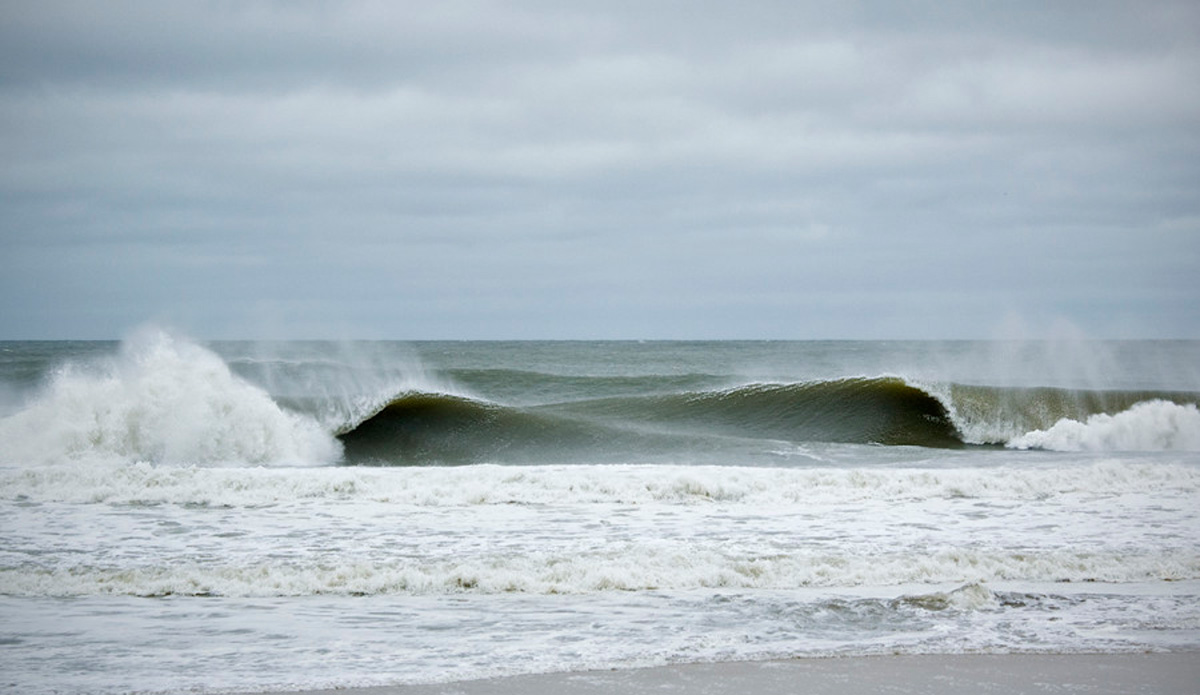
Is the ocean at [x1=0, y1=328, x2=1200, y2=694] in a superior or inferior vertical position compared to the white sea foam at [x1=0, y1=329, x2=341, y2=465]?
inferior

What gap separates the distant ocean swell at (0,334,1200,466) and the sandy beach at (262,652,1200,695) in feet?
29.9

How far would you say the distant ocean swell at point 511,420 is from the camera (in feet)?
44.4

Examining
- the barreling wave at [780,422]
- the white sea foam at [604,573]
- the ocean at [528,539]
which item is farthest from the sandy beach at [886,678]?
the barreling wave at [780,422]

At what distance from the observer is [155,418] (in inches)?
536

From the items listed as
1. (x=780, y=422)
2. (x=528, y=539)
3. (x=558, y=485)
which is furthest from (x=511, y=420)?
(x=528, y=539)

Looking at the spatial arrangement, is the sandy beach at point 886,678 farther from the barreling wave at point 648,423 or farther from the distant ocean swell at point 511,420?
the barreling wave at point 648,423

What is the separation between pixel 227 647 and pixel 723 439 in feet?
37.4

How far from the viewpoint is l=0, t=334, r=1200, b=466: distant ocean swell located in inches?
532

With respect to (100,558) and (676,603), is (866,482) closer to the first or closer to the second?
(676,603)

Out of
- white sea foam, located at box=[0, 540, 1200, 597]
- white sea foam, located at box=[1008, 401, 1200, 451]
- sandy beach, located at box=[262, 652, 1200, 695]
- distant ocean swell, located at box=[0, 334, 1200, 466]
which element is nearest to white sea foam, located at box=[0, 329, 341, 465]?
distant ocean swell, located at box=[0, 334, 1200, 466]

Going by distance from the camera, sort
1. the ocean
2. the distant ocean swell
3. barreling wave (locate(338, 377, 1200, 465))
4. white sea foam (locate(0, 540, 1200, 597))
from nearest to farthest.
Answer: the ocean
white sea foam (locate(0, 540, 1200, 597))
the distant ocean swell
barreling wave (locate(338, 377, 1200, 465))

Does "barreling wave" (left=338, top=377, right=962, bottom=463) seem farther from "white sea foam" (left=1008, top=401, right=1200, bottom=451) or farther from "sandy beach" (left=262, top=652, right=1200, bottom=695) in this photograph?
"sandy beach" (left=262, top=652, right=1200, bottom=695)

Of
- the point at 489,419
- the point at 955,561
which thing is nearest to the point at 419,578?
the point at 955,561

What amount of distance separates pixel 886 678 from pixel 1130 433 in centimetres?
1388
